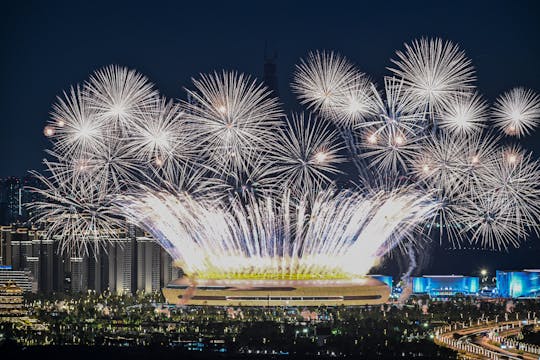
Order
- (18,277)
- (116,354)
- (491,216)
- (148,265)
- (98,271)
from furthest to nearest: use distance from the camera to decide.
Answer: (98,271), (148,265), (18,277), (491,216), (116,354)

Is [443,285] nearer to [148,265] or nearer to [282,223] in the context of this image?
[148,265]

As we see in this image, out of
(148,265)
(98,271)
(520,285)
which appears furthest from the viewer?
(98,271)

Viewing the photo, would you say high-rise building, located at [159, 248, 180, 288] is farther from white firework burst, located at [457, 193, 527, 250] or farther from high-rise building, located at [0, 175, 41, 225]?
white firework burst, located at [457, 193, 527, 250]

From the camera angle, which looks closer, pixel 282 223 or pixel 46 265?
pixel 282 223

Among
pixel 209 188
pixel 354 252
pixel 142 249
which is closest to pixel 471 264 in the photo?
pixel 142 249

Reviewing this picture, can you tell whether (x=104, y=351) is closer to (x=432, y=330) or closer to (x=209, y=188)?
(x=209, y=188)

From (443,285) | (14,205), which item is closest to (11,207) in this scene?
(14,205)

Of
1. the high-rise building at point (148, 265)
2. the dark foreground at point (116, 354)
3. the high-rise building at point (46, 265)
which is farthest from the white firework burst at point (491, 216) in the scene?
the high-rise building at point (46, 265)
